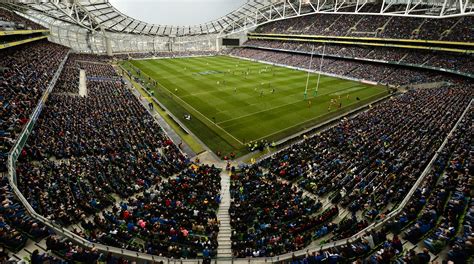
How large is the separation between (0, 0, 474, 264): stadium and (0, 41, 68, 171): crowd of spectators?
174 mm

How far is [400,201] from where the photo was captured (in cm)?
1405

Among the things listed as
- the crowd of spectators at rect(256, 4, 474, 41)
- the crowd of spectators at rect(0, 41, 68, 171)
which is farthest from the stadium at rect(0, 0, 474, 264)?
the crowd of spectators at rect(256, 4, 474, 41)

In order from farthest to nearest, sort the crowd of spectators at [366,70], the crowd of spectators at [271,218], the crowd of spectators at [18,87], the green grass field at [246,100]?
the crowd of spectators at [366,70], the green grass field at [246,100], the crowd of spectators at [18,87], the crowd of spectators at [271,218]

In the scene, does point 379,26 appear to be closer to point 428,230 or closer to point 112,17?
point 428,230

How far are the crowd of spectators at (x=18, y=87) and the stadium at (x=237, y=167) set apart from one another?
0.57 ft

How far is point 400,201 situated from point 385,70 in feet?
157

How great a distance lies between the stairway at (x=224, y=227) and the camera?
12125 mm

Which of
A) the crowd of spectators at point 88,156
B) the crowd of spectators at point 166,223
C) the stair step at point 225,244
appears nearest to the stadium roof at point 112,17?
the crowd of spectators at point 88,156

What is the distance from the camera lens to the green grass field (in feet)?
92.5

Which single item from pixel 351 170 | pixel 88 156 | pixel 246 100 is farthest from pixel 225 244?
pixel 246 100

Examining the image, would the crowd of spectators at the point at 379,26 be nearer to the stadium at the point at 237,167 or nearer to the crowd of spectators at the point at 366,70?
the stadium at the point at 237,167

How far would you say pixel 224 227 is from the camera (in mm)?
13875

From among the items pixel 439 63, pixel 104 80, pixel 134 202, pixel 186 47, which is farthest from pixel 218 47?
pixel 134 202

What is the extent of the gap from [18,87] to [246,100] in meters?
26.6
